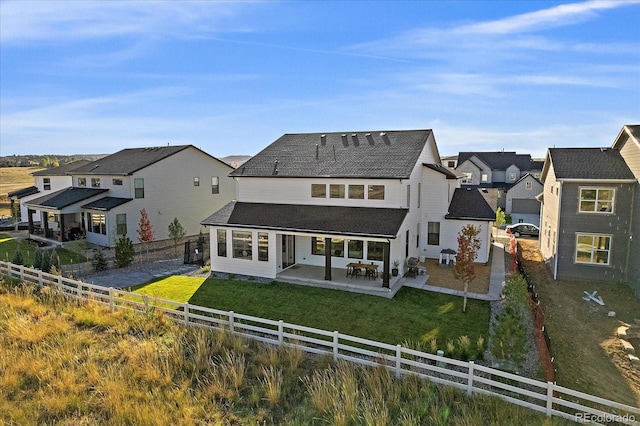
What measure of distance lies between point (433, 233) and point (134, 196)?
21497mm

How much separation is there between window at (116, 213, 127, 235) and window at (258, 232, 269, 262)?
45.4 feet

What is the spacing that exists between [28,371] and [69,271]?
12986 mm

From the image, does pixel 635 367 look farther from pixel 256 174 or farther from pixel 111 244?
pixel 111 244

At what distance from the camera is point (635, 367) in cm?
1243

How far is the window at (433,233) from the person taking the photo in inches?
989

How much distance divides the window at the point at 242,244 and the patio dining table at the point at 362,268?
5.20 metres

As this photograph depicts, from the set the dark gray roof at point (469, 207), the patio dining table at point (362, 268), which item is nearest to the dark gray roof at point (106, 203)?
the patio dining table at point (362, 268)

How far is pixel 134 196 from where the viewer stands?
29.9m

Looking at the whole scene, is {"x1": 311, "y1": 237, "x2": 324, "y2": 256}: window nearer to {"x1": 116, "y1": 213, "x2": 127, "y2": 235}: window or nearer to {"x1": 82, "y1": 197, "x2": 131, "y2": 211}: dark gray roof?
{"x1": 116, "y1": 213, "x2": 127, "y2": 235}: window

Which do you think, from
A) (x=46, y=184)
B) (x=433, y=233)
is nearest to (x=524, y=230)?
(x=433, y=233)

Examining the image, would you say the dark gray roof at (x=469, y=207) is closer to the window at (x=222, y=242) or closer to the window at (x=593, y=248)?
the window at (x=593, y=248)

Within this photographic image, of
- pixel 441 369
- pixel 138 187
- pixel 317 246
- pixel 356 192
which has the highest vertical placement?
pixel 356 192

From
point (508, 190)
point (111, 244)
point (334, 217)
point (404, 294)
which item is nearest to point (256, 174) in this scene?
A: point (334, 217)

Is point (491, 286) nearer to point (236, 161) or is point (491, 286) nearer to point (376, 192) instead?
point (376, 192)
